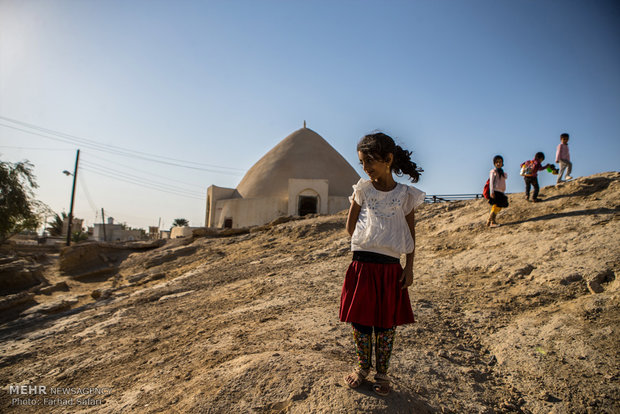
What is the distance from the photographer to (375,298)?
6.43ft

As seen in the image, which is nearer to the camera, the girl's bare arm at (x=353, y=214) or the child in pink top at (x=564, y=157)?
the girl's bare arm at (x=353, y=214)

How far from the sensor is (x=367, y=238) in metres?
2.04

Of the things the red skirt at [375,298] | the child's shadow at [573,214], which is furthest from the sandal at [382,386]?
the child's shadow at [573,214]

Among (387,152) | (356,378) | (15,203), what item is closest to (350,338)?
(356,378)

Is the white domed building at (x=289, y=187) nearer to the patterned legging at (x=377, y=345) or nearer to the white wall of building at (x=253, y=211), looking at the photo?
the white wall of building at (x=253, y=211)

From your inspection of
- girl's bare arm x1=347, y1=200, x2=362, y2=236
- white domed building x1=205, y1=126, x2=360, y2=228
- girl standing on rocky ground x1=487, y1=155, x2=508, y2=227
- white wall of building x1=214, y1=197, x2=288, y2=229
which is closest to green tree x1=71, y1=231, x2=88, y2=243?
white domed building x1=205, y1=126, x2=360, y2=228

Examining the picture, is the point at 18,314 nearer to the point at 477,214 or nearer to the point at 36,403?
the point at 36,403

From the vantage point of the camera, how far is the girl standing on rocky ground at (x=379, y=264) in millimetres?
1957

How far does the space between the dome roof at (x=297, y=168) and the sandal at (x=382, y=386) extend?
1847 cm

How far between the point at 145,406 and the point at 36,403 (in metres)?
1.57

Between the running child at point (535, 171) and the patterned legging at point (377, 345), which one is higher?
the running child at point (535, 171)

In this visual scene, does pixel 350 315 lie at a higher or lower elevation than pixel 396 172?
lower

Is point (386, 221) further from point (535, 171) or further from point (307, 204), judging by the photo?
point (307, 204)

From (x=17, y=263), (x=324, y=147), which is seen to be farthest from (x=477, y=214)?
(x=324, y=147)
